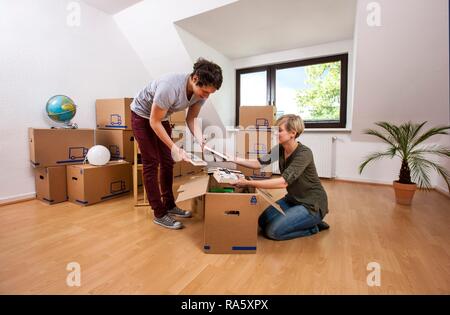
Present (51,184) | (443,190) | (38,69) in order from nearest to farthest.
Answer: (51,184)
(38,69)
(443,190)

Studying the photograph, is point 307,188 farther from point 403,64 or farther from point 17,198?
point 17,198

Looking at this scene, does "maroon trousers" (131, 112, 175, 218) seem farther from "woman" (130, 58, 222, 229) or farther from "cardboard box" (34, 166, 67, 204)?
"cardboard box" (34, 166, 67, 204)

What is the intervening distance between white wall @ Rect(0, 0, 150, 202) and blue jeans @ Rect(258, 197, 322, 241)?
2.31 meters

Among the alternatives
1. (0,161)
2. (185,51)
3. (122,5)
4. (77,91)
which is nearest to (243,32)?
(185,51)

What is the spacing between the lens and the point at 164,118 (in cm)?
161

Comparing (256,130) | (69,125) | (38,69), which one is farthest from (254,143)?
(38,69)

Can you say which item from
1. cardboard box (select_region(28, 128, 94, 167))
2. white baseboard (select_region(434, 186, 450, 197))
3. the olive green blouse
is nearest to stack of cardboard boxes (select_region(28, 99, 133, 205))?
cardboard box (select_region(28, 128, 94, 167))

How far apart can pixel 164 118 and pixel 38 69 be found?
160 centimetres

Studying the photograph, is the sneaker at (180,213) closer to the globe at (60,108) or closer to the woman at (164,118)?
the woman at (164,118)

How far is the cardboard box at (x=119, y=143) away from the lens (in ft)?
8.13

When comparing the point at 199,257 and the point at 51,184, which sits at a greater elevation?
the point at 51,184

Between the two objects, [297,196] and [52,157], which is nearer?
[297,196]
